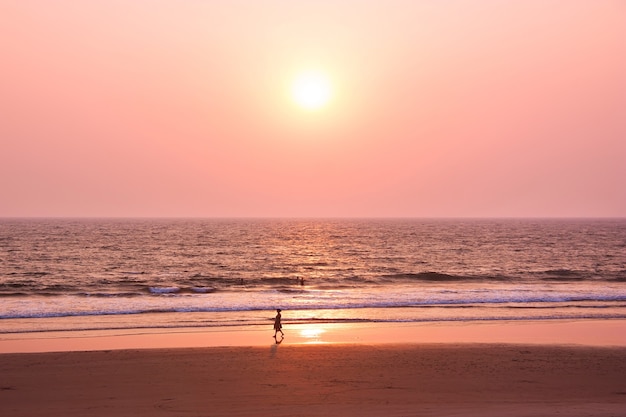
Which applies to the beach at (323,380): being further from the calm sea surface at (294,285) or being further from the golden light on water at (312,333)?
the calm sea surface at (294,285)

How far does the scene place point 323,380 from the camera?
17172 mm

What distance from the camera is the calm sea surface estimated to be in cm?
3133

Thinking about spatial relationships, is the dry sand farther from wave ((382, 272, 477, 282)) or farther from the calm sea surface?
wave ((382, 272, 477, 282))

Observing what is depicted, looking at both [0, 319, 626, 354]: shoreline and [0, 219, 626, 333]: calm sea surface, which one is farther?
[0, 219, 626, 333]: calm sea surface

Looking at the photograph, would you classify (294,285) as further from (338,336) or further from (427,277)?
(338,336)

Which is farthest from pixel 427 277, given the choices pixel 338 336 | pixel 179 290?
pixel 338 336

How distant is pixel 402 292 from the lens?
42250 millimetres

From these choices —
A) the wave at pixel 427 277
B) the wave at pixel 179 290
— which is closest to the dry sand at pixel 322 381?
the wave at pixel 179 290

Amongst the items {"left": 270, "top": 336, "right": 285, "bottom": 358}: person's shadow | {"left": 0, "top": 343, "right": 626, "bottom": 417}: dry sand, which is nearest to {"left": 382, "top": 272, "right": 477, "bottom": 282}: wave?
{"left": 270, "top": 336, "right": 285, "bottom": 358}: person's shadow

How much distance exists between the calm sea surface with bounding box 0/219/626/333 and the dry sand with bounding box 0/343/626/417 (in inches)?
Result: 334

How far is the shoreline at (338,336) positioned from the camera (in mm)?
22797

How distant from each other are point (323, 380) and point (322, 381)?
0.10 meters

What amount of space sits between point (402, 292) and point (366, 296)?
3.44 metres

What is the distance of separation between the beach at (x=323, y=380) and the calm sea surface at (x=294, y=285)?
8.20 meters
